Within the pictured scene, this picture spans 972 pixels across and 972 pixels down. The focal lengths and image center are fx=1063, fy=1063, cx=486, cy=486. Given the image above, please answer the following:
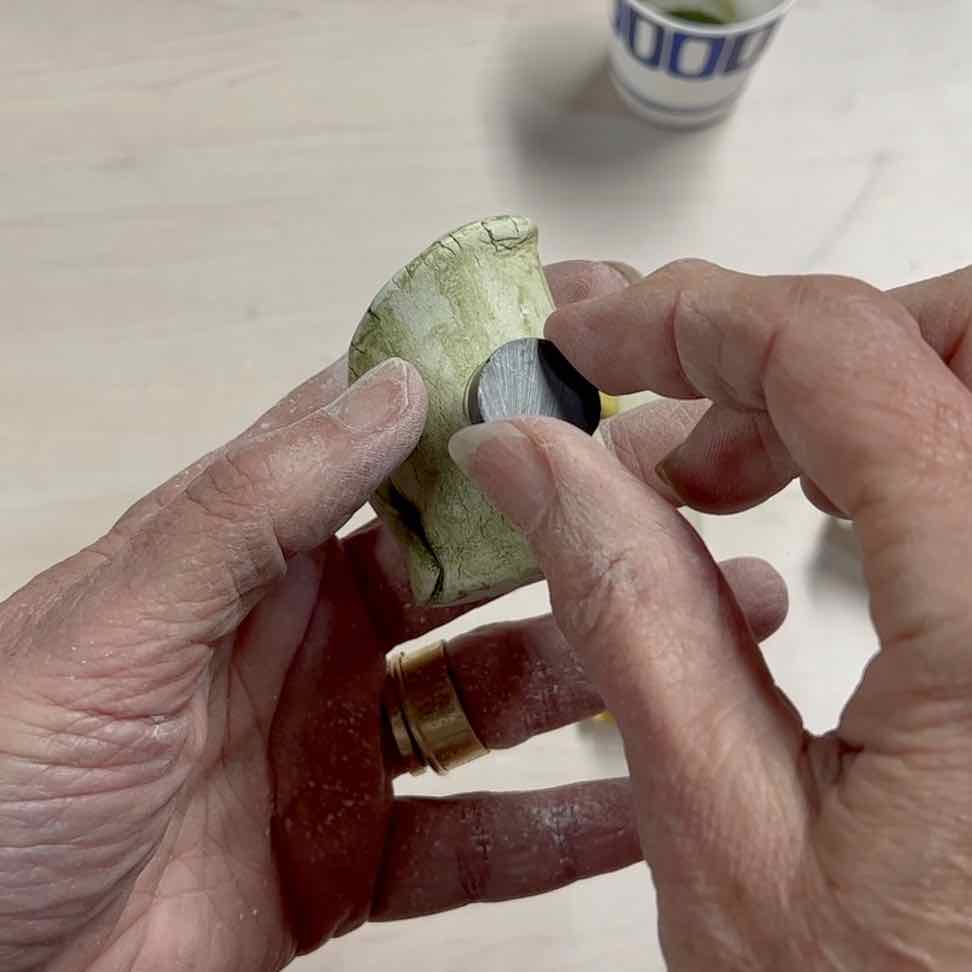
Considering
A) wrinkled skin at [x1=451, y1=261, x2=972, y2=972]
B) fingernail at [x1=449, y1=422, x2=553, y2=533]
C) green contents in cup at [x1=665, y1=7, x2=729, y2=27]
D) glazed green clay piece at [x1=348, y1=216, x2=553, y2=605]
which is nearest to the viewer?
wrinkled skin at [x1=451, y1=261, x2=972, y2=972]

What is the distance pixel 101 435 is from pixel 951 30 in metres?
1.34

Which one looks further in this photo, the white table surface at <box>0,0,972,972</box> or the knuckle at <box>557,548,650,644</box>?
the white table surface at <box>0,0,972,972</box>

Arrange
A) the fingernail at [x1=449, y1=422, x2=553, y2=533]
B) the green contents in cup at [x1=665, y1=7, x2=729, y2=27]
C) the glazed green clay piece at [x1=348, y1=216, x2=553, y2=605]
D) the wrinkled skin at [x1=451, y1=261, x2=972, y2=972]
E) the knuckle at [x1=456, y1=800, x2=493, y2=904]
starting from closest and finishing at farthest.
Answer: the wrinkled skin at [x1=451, y1=261, x2=972, y2=972], the fingernail at [x1=449, y1=422, x2=553, y2=533], the glazed green clay piece at [x1=348, y1=216, x2=553, y2=605], the knuckle at [x1=456, y1=800, x2=493, y2=904], the green contents in cup at [x1=665, y1=7, x2=729, y2=27]

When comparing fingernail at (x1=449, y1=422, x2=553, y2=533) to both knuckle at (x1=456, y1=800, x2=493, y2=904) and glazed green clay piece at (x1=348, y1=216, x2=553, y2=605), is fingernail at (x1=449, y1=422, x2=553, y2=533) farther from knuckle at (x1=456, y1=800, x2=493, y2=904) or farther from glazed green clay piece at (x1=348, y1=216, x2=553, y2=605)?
knuckle at (x1=456, y1=800, x2=493, y2=904)

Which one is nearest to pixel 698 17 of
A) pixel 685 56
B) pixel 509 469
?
pixel 685 56

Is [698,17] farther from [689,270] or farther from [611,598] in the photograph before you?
[611,598]

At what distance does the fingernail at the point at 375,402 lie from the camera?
73 centimetres

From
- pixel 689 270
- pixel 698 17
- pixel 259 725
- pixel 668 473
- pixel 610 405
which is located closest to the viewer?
pixel 689 270

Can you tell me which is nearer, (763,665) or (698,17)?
(763,665)

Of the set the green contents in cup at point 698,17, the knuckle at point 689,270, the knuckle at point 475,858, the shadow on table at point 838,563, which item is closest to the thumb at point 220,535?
the knuckle at point 689,270

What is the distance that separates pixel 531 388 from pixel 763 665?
0.83 feet

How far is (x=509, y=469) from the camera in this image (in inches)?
26.3

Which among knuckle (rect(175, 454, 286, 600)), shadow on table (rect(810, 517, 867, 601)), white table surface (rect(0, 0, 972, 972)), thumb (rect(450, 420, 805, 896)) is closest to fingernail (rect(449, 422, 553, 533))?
thumb (rect(450, 420, 805, 896))

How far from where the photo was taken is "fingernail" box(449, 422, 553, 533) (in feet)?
2.15
